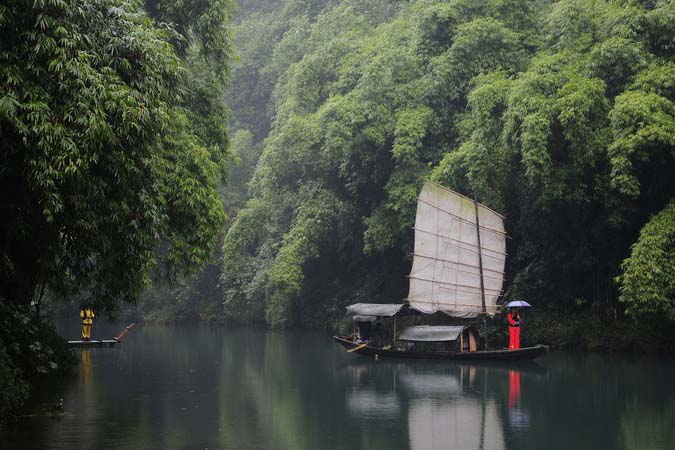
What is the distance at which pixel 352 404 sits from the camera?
10938 millimetres

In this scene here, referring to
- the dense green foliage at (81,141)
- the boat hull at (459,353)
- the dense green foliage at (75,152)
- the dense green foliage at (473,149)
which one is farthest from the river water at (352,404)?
the dense green foliage at (473,149)

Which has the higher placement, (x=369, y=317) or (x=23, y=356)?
(x=369, y=317)

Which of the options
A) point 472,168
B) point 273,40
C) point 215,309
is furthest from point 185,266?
point 273,40

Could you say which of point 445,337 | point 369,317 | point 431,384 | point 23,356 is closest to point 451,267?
point 445,337

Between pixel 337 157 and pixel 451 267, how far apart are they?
18.5ft

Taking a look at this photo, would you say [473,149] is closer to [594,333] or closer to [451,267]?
[451,267]

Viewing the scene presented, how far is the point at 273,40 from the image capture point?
34.8m

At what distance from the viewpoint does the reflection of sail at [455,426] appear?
8273 millimetres

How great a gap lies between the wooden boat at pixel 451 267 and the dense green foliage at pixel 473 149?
858mm

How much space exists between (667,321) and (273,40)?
22.9 meters

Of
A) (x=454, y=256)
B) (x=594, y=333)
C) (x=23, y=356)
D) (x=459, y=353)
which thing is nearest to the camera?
(x=23, y=356)

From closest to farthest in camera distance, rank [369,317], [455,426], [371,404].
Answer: [455,426]
[371,404]
[369,317]

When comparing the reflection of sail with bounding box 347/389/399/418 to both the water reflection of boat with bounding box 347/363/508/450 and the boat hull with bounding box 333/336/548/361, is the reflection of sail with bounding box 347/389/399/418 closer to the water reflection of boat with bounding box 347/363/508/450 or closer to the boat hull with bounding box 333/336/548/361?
the water reflection of boat with bounding box 347/363/508/450

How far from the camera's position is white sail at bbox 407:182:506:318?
17562 millimetres
